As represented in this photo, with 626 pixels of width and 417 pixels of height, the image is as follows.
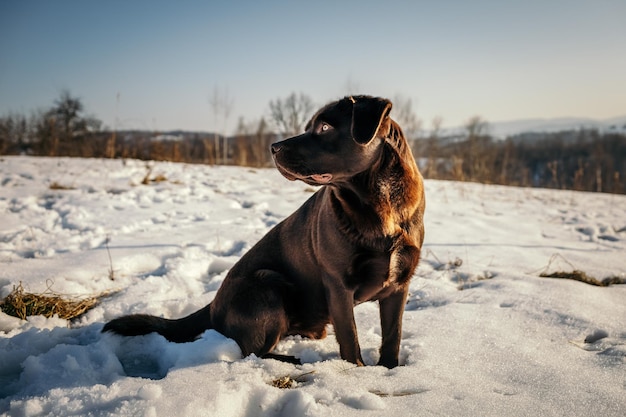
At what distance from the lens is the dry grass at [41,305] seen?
2.81 metres

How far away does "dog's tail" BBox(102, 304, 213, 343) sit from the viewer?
2428 millimetres

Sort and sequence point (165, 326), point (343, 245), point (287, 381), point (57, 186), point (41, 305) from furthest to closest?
point (57, 186), point (41, 305), point (165, 326), point (343, 245), point (287, 381)

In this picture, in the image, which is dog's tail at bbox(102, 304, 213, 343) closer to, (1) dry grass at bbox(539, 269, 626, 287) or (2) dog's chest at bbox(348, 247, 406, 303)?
(2) dog's chest at bbox(348, 247, 406, 303)

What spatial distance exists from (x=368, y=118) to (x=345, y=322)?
3.75ft

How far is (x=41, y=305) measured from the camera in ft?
9.55

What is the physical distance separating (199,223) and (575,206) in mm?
9021

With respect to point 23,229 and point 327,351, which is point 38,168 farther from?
point 327,351

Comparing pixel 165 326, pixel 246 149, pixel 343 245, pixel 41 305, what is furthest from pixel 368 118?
pixel 246 149

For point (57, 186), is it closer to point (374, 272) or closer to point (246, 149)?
point (374, 272)

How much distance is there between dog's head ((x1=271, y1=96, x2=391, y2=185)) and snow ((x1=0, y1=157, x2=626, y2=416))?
3.49 feet

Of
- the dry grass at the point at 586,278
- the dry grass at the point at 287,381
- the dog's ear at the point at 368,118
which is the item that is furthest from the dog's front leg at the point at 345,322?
the dry grass at the point at 586,278

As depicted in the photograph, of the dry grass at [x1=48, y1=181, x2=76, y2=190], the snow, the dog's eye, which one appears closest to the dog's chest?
the snow

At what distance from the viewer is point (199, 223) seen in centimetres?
586

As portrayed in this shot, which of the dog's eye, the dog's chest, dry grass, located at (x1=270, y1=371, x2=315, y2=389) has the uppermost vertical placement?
the dog's eye
